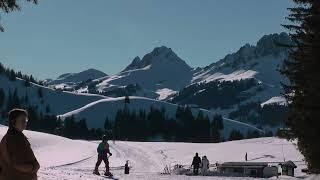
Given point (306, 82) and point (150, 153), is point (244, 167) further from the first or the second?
point (306, 82)

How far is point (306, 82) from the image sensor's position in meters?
21.6

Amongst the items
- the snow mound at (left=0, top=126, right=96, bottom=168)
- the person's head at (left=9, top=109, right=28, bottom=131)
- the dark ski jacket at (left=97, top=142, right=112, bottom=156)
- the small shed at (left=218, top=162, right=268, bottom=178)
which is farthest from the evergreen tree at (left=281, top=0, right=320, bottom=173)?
the snow mound at (left=0, top=126, right=96, bottom=168)

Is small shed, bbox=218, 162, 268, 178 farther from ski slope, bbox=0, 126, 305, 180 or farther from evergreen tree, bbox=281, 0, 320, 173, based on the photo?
evergreen tree, bbox=281, 0, 320, 173

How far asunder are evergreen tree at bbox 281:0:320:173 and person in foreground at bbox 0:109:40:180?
1401cm

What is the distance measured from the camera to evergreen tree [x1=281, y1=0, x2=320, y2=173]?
20.9 m

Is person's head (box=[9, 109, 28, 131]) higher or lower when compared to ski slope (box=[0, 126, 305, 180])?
lower

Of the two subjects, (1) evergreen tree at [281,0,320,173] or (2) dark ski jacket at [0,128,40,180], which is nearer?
(2) dark ski jacket at [0,128,40,180]

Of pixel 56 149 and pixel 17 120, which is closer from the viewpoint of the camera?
pixel 17 120

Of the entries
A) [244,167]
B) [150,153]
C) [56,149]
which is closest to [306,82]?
[244,167]

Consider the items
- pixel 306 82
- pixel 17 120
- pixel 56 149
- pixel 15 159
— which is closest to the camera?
pixel 15 159

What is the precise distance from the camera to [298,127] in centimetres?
2220

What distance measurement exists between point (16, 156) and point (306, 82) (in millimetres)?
15603

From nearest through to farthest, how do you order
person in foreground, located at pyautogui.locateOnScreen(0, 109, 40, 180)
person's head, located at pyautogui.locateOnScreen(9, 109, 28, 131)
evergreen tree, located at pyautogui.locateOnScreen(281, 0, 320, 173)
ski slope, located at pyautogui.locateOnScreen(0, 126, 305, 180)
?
person in foreground, located at pyautogui.locateOnScreen(0, 109, 40, 180)
person's head, located at pyautogui.locateOnScreen(9, 109, 28, 131)
evergreen tree, located at pyautogui.locateOnScreen(281, 0, 320, 173)
ski slope, located at pyautogui.locateOnScreen(0, 126, 305, 180)

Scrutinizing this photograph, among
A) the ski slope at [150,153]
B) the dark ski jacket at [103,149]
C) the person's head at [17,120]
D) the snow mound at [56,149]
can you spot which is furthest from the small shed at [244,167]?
the person's head at [17,120]
